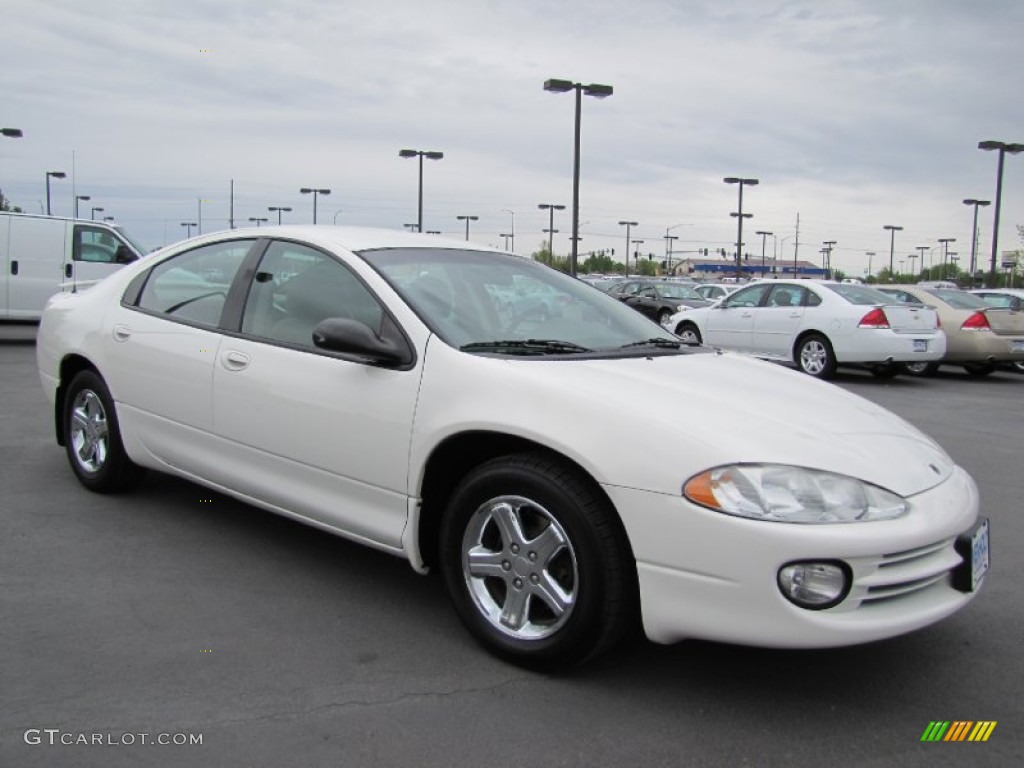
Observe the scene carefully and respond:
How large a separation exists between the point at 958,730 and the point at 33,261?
14817 mm

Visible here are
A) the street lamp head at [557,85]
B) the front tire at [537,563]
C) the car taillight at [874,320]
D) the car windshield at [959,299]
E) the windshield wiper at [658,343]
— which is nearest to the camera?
the front tire at [537,563]

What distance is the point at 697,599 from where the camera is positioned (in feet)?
8.61

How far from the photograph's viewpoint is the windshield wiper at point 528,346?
3301 millimetres

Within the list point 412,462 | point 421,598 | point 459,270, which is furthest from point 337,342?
point 421,598

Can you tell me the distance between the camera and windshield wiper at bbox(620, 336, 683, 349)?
3818 millimetres

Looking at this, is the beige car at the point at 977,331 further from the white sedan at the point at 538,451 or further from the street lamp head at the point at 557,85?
the street lamp head at the point at 557,85

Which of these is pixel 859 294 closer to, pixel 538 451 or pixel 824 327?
pixel 824 327

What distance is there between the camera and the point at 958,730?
105 inches

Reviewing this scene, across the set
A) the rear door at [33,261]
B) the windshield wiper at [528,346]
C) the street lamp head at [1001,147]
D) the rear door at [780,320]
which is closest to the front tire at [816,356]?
the rear door at [780,320]

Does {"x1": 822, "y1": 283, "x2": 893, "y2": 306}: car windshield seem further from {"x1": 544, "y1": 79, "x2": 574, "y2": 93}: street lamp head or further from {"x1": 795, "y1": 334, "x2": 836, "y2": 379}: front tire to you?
{"x1": 544, "y1": 79, "x2": 574, "y2": 93}: street lamp head

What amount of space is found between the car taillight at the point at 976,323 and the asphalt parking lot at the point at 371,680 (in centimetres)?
1004

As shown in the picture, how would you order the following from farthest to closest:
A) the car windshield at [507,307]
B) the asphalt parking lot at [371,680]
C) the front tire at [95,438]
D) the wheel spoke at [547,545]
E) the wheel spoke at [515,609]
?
the front tire at [95,438]
the car windshield at [507,307]
the wheel spoke at [515,609]
the wheel spoke at [547,545]
the asphalt parking lot at [371,680]

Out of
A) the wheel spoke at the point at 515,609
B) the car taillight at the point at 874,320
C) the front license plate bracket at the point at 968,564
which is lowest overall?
the wheel spoke at the point at 515,609

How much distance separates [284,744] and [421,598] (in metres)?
1.14
